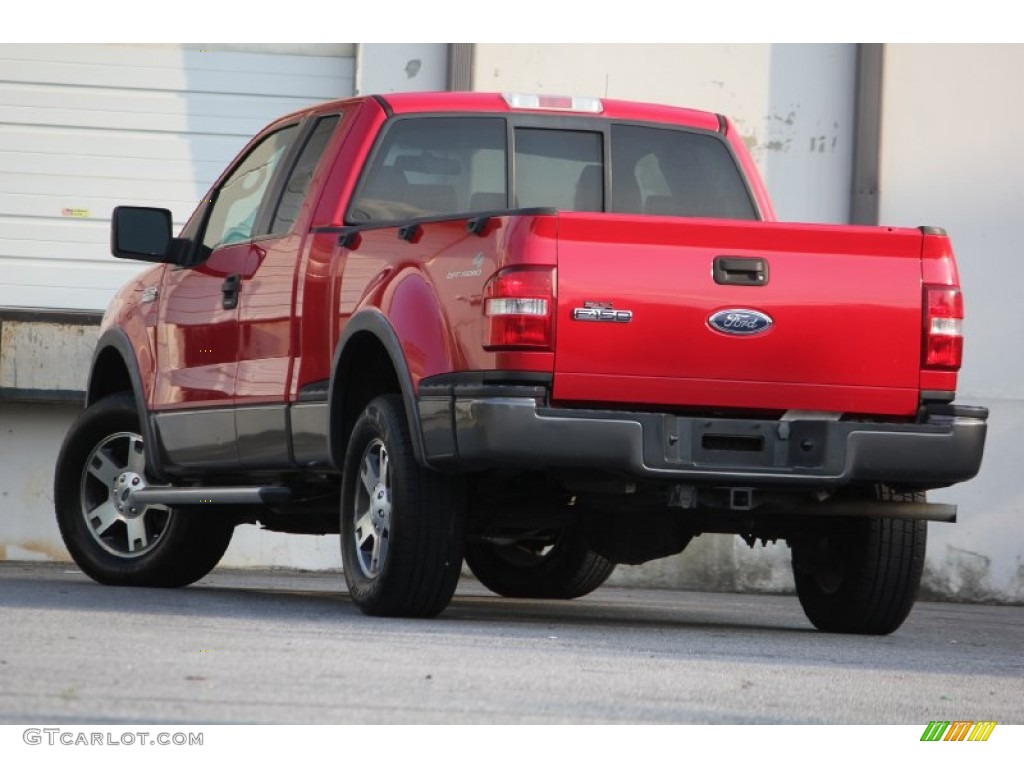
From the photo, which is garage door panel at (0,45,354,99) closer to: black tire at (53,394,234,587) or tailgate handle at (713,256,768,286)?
black tire at (53,394,234,587)

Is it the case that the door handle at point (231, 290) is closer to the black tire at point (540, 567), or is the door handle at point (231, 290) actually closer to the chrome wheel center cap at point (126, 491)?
the chrome wheel center cap at point (126, 491)

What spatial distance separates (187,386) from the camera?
30.3 ft

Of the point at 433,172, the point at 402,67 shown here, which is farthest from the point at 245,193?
the point at 402,67

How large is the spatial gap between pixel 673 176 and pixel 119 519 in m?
2.93

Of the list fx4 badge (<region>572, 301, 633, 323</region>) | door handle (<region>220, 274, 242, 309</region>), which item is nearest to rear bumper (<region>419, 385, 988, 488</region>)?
fx4 badge (<region>572, 301, 633, 323</region>)

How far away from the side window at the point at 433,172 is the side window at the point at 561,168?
0.10 metres

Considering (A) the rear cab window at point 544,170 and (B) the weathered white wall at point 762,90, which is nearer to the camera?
(A) the rear cab window at point 544,170

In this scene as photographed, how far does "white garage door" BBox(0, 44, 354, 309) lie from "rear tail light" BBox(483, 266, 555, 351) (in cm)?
678

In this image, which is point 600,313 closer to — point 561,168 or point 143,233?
point 561,168

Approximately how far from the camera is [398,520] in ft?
24.9

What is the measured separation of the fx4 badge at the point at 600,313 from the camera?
7.25 m

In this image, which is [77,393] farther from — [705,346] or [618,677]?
[618,677]

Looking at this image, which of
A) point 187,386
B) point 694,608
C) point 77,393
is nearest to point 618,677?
point 187,386

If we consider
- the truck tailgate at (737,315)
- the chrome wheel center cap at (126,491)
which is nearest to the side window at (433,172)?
the truck tailgate at (737,315)
